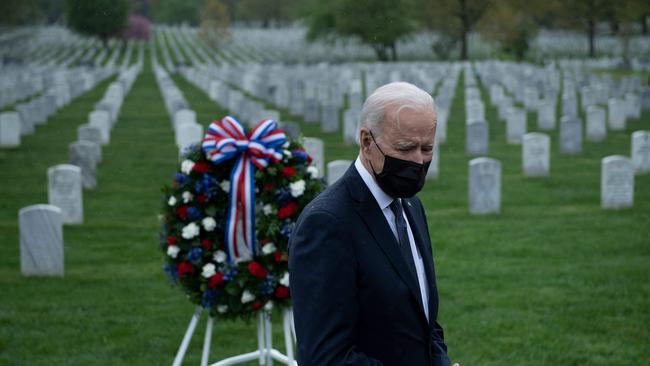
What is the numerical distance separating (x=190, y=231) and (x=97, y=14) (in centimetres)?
2908

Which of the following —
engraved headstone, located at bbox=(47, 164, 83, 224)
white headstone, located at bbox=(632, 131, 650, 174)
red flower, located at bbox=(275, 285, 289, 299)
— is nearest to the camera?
red flower, located at bbox=(275, 285, 289, 299)

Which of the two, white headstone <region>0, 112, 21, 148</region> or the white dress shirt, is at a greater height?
the white dress shirt

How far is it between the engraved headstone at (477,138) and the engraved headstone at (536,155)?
10.1 feet

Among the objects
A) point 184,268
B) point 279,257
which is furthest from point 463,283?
point 184,268

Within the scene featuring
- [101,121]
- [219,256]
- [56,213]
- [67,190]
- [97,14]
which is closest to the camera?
[219,256]

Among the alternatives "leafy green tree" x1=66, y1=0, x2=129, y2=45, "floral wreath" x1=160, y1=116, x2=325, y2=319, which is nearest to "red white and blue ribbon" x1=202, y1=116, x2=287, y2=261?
"floral wreath" x1=160, y1=116, x2=325, y2=319

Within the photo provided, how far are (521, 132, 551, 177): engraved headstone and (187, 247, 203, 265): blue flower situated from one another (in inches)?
421

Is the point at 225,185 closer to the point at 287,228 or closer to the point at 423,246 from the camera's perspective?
the point at 287,228

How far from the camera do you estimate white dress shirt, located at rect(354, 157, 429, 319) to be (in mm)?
3160

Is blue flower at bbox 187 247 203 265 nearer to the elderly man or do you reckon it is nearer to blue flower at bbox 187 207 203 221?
blue flower at bbox 187 207 203 221

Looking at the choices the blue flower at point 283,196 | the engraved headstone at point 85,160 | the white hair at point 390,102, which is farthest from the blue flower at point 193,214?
the engraved headstone at point 85,160

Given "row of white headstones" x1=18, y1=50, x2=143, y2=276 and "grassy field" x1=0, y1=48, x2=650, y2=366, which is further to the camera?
"row of white headstones" x1=18, y1=50, x2=143, y2=276

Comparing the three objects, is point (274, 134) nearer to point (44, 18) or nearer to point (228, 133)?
point (228, 133)

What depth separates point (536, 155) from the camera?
16.2 metres
